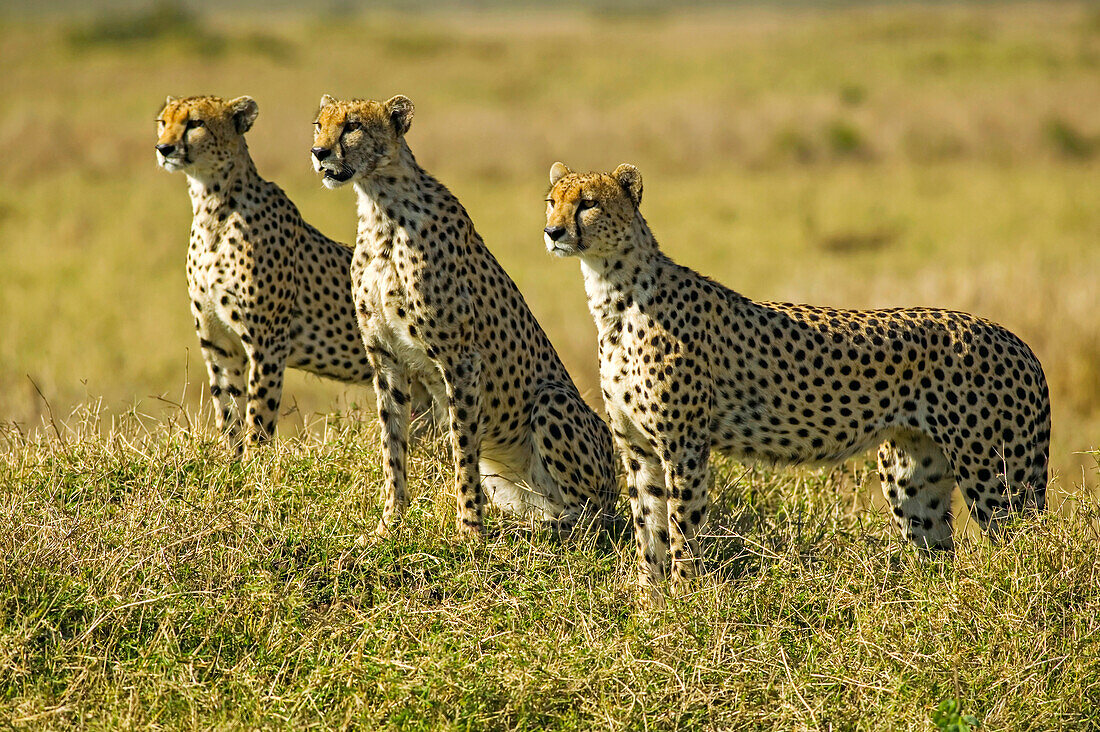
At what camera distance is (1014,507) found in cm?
422

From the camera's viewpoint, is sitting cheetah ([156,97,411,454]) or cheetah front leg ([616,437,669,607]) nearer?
cheetah front leg ([616,437,669,607])

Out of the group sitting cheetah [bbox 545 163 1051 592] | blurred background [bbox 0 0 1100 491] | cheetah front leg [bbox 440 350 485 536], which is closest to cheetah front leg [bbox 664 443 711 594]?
sitting cheetah [bbox 545 163 1051 592]

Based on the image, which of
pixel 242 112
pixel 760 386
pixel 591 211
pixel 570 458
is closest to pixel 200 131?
pixel 242 112

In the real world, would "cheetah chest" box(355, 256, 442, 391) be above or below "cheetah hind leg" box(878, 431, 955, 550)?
above

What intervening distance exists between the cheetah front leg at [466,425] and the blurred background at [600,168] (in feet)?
2.80

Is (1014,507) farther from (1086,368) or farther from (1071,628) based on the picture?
(1086,368)

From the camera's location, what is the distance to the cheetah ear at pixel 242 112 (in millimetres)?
4867

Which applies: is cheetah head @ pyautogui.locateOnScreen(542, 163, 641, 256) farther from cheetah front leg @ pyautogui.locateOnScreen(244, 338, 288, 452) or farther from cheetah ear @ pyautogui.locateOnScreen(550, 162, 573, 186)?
cheetah front leg @ pyautogui.locateOnScreen(244, 338, 288, 452)

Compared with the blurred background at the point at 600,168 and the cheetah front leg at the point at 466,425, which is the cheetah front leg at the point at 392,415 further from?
the blurred background at the point at 600,168

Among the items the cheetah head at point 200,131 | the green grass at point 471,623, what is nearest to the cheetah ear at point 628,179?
the green grass at point 471,623

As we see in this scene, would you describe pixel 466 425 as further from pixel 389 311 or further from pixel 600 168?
pixel 600 168

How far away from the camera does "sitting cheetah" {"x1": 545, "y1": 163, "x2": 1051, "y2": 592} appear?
409 cm

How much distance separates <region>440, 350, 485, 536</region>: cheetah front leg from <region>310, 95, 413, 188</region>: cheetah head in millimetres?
687

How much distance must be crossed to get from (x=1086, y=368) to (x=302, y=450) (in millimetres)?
5434
